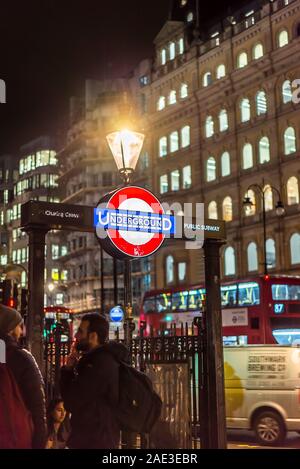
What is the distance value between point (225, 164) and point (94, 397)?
41.6 m

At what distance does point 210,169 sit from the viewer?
47.1 meters

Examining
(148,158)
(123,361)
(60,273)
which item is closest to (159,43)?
(148,158)

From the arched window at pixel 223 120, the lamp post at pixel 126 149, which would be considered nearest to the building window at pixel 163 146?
the arched window at pixel 223 120

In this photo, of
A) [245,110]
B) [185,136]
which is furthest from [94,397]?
[185,136]

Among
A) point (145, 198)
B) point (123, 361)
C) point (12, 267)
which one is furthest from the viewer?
point (12, 267)

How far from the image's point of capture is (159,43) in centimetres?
5294

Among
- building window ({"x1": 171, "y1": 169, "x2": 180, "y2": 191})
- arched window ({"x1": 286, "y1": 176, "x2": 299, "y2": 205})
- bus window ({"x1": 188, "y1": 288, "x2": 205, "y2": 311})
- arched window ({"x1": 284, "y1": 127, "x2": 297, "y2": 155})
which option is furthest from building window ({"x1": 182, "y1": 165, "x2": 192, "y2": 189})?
bus window ({"x1": 188, "y1": 288, "x2": 205, "y2": 311})

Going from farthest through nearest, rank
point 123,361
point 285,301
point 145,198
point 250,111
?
point 250,111
point 285,301
point 145,198
point 123,361

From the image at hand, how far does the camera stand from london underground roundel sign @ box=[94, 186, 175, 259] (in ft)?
25.9

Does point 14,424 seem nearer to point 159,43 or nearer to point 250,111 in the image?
point 250,111

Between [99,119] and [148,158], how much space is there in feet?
46.8

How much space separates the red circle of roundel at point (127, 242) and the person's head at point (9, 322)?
2.72m

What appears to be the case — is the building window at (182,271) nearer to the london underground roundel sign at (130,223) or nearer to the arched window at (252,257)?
the arched window at (252,257)

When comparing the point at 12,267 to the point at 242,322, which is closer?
the point at 12,267
